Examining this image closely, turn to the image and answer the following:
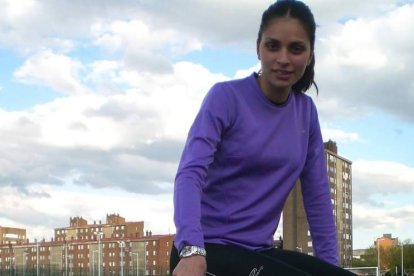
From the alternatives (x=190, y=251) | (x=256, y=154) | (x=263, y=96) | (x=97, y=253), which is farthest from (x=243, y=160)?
(x=97, y=253)

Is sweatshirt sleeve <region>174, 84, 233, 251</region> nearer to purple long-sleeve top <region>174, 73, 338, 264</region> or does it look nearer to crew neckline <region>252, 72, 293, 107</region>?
purple long-sleeve top <region>174, 73, 338, 264</region>

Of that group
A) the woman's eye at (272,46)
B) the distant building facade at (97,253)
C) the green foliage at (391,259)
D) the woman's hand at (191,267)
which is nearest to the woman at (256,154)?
the woman's eye at (272,46)

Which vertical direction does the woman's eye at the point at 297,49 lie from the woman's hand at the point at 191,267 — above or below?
above

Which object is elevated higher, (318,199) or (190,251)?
(318,199)

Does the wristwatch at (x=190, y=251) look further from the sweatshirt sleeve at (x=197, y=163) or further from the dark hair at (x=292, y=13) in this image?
the dark hair at (x=292, y=13)

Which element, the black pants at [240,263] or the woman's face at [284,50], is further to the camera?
the woman's face at [284,50]

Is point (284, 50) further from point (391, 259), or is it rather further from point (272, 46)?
point (391, 259)

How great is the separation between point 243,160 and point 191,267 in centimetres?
63

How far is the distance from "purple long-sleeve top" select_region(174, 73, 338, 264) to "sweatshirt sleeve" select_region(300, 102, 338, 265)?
0.54 ft

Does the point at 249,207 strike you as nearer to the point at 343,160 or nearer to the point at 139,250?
the point at 343,160

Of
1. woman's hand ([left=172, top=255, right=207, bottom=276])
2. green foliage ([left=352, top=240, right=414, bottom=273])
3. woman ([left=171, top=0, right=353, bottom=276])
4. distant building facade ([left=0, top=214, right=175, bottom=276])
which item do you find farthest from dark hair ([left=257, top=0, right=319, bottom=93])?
distant building facade ([left=0, top=214, right=175, bottom=276])

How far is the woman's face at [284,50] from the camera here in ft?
9.68

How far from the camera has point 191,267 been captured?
8.29ft

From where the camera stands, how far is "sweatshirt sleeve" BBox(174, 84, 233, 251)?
8.57 ft
